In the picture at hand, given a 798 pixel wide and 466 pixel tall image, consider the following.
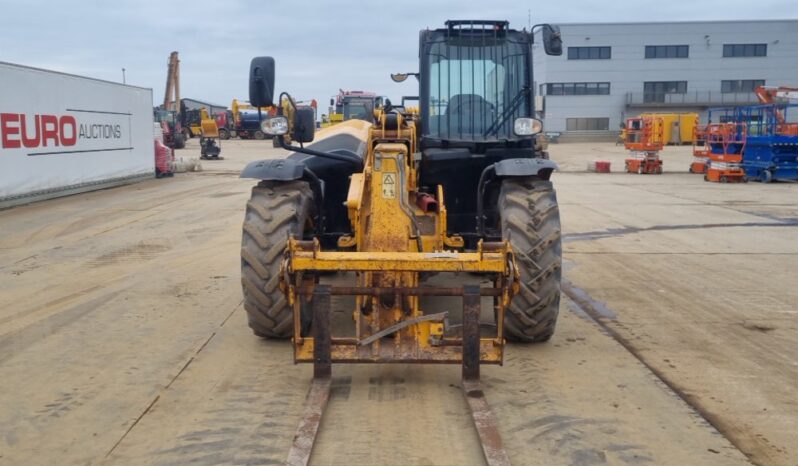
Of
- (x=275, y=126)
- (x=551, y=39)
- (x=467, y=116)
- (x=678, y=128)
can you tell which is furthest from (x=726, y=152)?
(x=678, y=128)

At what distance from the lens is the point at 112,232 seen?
13.7 meters

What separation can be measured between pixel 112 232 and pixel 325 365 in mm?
9463

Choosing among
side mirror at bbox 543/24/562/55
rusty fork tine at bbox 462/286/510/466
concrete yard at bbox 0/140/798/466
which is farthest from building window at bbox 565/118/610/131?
rusty fork tine at bbox 462/286/510/466

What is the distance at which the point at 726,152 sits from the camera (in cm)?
2612

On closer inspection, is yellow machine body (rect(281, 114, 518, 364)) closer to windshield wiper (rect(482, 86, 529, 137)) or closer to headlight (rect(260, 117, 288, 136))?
headlight (rect(260, 117, 288, 136))

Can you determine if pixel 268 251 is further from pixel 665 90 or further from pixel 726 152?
pixel 665 90

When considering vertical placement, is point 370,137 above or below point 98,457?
above

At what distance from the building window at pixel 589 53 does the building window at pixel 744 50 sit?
946 centimetres

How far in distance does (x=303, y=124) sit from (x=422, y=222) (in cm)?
125

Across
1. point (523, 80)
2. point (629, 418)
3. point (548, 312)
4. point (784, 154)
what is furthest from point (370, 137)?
point (784, 154)

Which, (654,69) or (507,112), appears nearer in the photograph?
(507,112)

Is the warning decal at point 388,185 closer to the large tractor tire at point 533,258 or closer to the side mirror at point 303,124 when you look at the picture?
the side mirror at point 303,124

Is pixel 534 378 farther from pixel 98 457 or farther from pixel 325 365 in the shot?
pixel 98 457

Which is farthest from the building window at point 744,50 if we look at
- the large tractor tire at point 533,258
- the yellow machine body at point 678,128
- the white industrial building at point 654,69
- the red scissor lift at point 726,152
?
the large tractor tire at point 533,258
